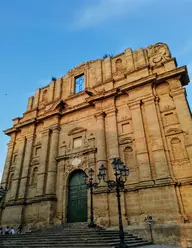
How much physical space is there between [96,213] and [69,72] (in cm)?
1394

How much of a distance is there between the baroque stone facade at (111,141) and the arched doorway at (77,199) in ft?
1.20

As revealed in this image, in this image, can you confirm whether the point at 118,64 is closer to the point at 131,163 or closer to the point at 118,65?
the point at 118,65


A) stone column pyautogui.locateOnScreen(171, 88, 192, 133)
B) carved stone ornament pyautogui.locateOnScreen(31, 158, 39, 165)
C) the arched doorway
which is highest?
stone column pyautogui.locateOnScreen(171, 88, 192, 133)

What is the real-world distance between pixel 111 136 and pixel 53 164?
207 inches

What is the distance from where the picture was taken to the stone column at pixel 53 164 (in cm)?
1503

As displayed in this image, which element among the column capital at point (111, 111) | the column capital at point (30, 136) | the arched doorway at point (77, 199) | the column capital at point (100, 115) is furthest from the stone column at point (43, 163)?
the column capital at point (111, 111)

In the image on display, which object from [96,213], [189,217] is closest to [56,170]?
[96,213]

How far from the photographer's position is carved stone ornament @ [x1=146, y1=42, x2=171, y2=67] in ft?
51.1

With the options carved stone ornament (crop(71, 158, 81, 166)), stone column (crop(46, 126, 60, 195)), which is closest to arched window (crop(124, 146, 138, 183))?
carved stone ornament (crop(71, 158, 81, 166))

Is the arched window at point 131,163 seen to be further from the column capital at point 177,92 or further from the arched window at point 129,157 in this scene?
the column capital at point 177,92

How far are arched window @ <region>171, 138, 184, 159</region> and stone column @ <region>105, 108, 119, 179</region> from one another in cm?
357

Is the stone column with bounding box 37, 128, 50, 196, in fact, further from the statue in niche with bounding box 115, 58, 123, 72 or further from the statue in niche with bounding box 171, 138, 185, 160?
the statue in niche with bounding box 171, 138, 185, 160

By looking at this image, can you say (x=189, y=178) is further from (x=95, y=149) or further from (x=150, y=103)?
(x=95, y=149)

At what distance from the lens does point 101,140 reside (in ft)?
47.4
